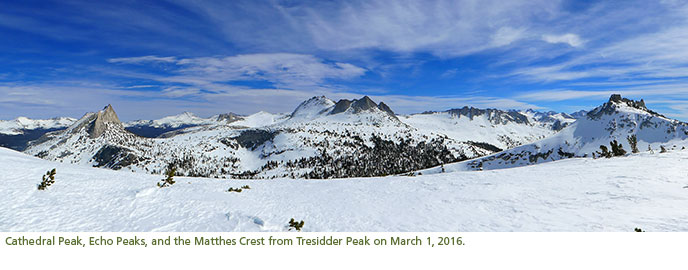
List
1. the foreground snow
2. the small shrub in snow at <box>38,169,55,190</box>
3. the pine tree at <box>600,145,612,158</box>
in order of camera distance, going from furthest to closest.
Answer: the pine tree at <box>600,145,612,158</box> → the small shrub in snow at <box>38,169,55,190</box> → the foreground snow

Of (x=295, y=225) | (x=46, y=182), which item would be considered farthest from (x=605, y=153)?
(x=46, y=182)

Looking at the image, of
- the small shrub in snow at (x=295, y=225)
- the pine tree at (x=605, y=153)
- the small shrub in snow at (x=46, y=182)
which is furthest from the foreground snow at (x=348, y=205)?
the pine tree at (x=605, y=153)

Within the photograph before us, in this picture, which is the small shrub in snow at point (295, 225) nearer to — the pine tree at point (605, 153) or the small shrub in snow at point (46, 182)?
the small shrub in snow at point (46, 182)

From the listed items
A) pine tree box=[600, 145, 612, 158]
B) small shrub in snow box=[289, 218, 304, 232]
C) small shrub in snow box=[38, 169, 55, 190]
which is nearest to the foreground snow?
small shrub in snow box=[38, 169, 55, 190]

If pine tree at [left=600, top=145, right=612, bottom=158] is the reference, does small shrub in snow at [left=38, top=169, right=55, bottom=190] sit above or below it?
above

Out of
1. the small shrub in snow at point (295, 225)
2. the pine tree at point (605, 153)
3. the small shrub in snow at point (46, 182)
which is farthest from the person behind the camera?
the pine tree at point (605, 153)

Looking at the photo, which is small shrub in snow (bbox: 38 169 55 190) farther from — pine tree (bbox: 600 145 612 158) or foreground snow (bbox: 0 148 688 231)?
pine tree (bbox: 600 145 612 158)

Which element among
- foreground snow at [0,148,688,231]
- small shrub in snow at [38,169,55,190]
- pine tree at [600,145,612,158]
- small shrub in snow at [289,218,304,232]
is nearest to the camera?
foreground snow at [0,148,688,231]

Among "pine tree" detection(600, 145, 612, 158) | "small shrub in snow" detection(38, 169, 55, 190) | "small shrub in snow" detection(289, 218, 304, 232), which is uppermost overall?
"small shrub in snow" detection(38, 169, 55, 190)
